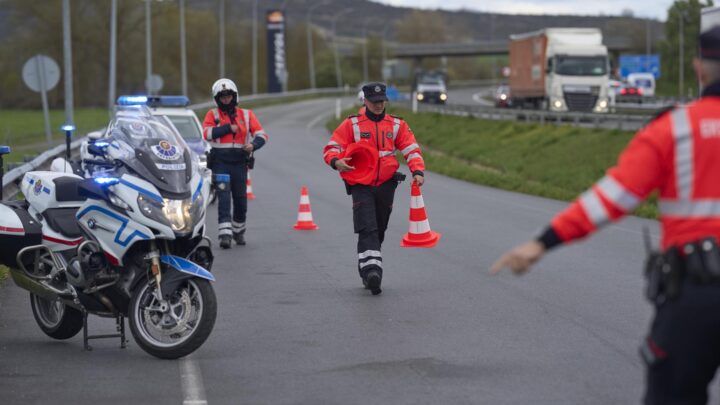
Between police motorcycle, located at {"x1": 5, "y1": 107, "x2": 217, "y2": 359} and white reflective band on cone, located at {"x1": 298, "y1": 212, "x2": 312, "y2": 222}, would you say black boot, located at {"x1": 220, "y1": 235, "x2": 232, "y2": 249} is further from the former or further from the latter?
police motorcycle, located at {"x1": 5, "y1": 107, "x2": 217, "y2": 359}

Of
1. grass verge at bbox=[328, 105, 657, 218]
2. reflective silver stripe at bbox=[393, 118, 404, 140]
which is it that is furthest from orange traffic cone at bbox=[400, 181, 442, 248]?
grass verge at bbox=[328, 105, 657, 218]

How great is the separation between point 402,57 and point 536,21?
23.6 m

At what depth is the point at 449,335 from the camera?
29.2ft

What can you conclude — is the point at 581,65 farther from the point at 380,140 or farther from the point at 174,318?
the point at 174,318

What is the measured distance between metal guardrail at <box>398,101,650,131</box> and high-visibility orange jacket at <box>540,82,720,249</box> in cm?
Result: 2932

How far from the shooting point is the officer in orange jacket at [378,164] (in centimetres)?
1093

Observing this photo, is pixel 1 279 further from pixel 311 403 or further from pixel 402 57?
pixel 402 57

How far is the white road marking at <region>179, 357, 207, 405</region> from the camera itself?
701 cm

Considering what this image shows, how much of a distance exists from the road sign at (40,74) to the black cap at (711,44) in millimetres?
25967

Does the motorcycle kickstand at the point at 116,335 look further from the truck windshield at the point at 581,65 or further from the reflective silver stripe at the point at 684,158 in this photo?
the truck windshield at the point at 581,65

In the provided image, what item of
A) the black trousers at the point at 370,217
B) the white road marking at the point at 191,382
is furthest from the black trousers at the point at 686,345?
the black trousers at the point at 370,217

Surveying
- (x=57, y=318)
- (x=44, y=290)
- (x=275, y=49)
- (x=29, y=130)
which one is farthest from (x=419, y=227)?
(x=275, y=49)

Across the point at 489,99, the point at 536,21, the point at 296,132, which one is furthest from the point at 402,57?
the point at 296,132

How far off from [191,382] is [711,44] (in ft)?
13.2
